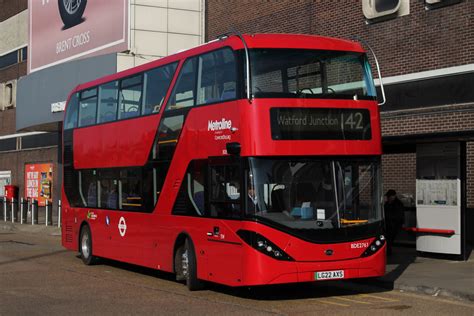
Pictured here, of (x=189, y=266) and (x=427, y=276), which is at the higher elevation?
(x=189, y=266)

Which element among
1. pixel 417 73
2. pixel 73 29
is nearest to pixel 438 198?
pixel 417 73

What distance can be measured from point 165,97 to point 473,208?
817cm

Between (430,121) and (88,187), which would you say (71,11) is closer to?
(88,187)

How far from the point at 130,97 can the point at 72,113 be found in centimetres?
341

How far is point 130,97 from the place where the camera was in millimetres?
14641

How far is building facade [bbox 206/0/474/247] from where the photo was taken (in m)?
16.7

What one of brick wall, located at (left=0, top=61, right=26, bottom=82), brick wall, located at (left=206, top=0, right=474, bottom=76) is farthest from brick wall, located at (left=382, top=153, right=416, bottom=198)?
brick wall, located at (left=0, top=61, right=26, bottom=82)

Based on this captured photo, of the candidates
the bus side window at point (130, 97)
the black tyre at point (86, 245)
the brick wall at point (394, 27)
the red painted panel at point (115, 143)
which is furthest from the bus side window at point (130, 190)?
the brick wall at point (394, 27)

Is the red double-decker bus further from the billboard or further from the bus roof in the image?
the billboard

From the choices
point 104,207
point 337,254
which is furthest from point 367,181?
point 104,207

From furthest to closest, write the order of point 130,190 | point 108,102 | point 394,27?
point 394,27
point 108,102
point 130,190

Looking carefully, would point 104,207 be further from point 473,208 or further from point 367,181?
point 473,208

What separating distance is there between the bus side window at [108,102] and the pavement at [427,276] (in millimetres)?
5884

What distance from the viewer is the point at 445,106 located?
17.3 m
